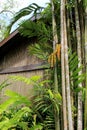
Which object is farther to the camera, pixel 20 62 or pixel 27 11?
pixel 20 62

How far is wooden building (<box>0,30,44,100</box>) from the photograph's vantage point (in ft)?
23.5

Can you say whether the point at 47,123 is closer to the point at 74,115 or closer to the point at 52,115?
the point at 52,115

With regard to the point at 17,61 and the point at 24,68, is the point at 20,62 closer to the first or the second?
the point at 17,61

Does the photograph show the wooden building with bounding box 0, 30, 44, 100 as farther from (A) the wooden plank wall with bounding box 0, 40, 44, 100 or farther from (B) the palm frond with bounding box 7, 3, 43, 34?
(B) the palm frond with bounding box 7, 3, 43, 34

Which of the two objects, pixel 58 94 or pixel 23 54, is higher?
pixel 23 54

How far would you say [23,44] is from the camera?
7.72 meters

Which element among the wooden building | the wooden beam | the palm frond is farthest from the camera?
the wooden building

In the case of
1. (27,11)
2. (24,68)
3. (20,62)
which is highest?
(27,11)

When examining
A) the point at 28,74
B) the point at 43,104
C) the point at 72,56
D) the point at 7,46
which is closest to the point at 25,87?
the point at 28,74

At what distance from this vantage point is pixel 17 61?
7.90 m

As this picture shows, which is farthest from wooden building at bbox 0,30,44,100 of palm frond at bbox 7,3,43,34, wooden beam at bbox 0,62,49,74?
palm frond at bbox 7,3,43,34

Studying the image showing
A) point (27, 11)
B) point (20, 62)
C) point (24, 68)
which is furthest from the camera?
point (20, 62)

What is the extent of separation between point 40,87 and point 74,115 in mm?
793

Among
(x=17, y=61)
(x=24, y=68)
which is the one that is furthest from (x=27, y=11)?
(x=17, y=61)
